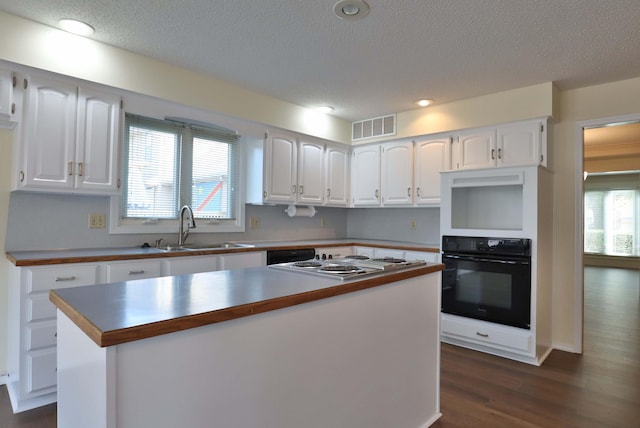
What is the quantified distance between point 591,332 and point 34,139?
5350 millimetres

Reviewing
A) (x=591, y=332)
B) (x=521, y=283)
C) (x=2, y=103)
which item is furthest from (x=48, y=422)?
(x=591, y=332)

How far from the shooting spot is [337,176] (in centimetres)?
462

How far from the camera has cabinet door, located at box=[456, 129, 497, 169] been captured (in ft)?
11.8

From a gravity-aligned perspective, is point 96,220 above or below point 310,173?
below

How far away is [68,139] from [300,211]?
96.3 inches

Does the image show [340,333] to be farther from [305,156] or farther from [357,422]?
[305,156]

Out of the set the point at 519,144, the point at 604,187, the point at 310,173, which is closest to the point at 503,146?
the point at 519,144

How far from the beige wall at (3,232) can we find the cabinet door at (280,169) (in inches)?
80.6

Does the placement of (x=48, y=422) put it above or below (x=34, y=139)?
below

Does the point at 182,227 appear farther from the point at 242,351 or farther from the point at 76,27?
the point at 242,351

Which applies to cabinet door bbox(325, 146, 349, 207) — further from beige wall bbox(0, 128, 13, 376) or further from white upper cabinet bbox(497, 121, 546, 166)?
beige wall bbox(0, 128, 13, 376)

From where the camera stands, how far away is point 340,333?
1.56 meters

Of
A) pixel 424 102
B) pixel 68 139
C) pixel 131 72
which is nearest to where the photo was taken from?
pixel 68 139

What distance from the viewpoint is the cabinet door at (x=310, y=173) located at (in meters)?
4.20
